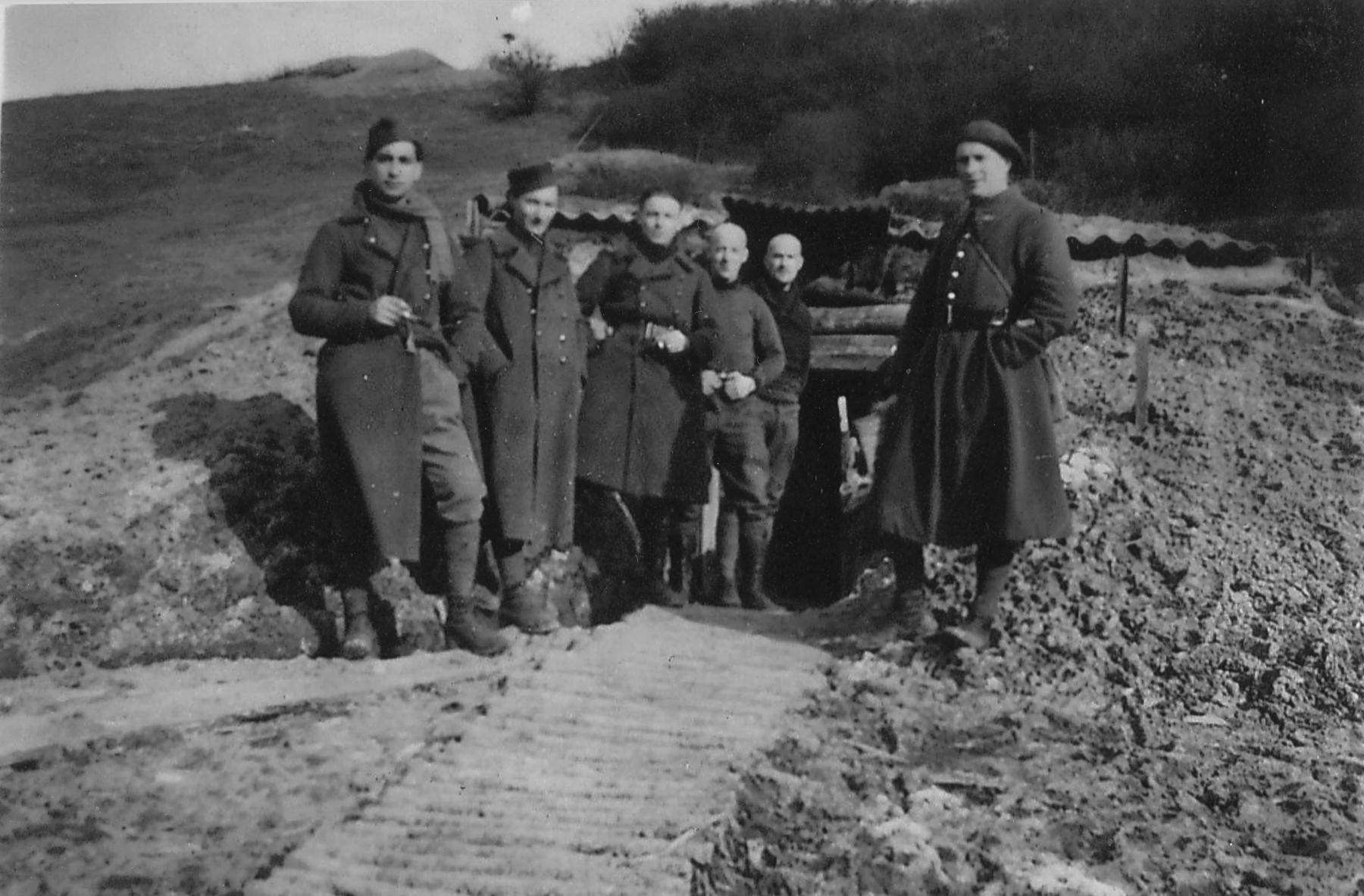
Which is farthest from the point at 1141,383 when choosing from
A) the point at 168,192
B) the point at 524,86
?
the point at 524,86

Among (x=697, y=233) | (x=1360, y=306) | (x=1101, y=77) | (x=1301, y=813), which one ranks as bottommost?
(x=1301, y=813)

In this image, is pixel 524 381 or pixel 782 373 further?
pixel 782 373

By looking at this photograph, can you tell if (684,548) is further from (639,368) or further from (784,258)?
(784,258)

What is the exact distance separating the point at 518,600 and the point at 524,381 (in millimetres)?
884

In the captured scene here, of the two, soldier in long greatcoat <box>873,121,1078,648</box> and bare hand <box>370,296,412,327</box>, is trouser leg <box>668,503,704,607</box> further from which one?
bare hand <box>370,296,412,327</box>

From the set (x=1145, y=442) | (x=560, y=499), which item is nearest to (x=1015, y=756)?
(x=560, y=499)

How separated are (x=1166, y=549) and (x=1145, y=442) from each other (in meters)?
1.15

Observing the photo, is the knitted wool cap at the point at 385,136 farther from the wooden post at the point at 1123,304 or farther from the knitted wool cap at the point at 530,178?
the wooden post at the point at 1123,304

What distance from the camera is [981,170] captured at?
13.2 ft

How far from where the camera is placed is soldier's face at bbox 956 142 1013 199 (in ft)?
13.2

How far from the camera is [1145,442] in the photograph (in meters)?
5.73

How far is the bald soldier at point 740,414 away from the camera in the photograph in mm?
5426

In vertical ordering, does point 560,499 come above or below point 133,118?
below

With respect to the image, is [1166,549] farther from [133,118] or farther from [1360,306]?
[133,118]
